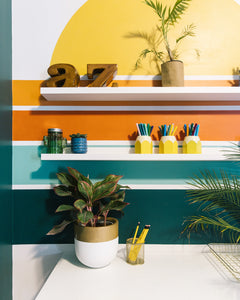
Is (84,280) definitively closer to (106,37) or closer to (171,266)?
(171,266)

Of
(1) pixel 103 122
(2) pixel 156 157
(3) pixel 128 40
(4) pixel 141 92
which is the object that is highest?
(3) pixel 128 40

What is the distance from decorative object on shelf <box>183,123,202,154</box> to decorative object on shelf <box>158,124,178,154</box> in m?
0.05

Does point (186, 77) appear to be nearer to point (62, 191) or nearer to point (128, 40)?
point (128, 40)

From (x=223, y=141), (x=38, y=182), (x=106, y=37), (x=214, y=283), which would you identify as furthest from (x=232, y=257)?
(x=106, y=37)

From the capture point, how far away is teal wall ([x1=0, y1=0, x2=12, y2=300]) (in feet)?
3.77

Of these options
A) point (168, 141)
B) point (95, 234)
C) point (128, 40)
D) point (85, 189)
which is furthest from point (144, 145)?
point (128, 40)

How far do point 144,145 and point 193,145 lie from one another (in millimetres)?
251

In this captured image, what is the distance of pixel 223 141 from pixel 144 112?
468mm

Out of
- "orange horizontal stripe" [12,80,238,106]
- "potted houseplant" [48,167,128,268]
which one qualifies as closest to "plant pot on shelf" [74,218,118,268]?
"potted houseplant" [48,167,128,268]

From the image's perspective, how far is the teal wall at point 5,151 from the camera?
1149 millimetres

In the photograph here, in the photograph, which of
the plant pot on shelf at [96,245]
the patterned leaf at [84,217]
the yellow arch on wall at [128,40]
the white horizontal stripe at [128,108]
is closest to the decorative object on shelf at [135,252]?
the plant pot on shelf at [96,245]

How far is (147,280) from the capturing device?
3.14 ft

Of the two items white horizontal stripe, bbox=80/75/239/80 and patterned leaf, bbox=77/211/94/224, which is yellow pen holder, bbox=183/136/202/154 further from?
patterned leaf, bbox=77/211/94/224

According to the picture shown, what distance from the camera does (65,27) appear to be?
1271mm
